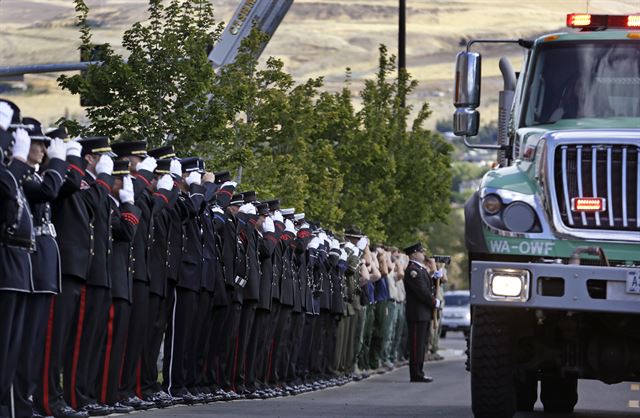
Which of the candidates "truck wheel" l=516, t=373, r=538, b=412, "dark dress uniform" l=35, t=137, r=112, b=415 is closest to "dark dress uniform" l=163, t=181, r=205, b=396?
"dark dress uniform" l=35, t=137, r=112, b=415

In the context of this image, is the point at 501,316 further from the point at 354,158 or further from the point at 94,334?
the point at 354,158

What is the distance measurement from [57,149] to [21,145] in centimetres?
72

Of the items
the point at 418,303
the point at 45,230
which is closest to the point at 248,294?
the point at 45,230

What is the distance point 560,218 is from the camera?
14.2 metres

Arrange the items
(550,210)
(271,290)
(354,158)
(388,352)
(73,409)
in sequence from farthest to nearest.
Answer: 1. (354,158)
2. (388,352)
3. (271,290)
4. (73,409)
5. (550,210)

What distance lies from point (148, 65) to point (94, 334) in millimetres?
9849

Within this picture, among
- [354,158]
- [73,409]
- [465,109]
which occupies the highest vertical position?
[354,158]

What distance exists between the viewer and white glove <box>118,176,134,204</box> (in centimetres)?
1642

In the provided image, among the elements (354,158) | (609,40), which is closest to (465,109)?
(609,40)

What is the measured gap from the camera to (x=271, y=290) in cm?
2225

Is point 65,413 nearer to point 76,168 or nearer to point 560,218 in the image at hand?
point 76,168

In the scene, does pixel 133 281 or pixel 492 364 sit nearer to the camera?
pixel 492 364

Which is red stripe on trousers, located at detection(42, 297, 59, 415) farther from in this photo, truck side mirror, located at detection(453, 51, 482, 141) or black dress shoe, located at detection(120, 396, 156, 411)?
truck side mirror, located at detection(453, 51, 482, 141)

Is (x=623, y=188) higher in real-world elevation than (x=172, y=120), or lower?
lower
